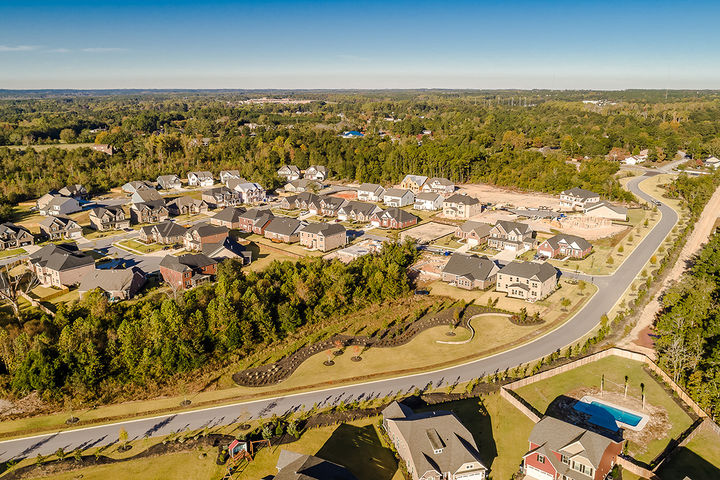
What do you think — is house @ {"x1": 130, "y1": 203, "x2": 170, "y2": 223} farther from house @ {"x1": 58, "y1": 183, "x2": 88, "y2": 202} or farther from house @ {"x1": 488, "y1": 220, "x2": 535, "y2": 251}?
house @ {"x1": 488, "y1": 220, "x2": 535, "y2": 251}

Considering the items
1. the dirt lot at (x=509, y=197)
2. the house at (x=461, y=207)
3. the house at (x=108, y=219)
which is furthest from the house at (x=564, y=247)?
the house at (x=108, y=219)

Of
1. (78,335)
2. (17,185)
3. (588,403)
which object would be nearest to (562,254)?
(588,403)

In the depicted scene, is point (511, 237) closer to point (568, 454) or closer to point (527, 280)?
point (527, 280)

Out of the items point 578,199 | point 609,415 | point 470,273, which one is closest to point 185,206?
point 470,273

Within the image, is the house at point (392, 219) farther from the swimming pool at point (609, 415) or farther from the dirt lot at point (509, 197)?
the swimming pool at point (609, 415)

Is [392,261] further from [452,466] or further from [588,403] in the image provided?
[452,466]
